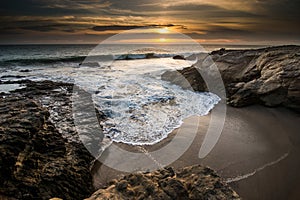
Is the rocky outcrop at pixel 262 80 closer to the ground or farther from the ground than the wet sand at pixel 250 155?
farther from the ground

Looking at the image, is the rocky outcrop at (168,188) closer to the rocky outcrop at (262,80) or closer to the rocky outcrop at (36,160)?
the rocky outcrop at (36,160)

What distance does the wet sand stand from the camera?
12.8 feet

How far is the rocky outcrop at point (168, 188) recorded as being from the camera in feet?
7.54

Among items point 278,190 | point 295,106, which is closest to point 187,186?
point 278,190

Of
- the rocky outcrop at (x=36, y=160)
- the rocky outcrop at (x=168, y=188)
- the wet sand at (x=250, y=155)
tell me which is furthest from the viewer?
the wet sand at (x=250, y=155)

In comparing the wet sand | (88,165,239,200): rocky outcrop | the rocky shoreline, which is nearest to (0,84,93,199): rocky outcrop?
the rocky shoreline

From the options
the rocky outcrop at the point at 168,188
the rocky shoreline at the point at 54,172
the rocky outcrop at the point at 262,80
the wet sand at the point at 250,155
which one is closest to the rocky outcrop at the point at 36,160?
the rocky shoreline at the point at 54,172

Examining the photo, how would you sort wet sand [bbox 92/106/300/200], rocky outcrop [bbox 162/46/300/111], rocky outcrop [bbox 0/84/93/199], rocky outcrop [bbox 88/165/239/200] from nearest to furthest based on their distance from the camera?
1. rocky outcrop [bbox 88/165/239/200]
2. rocky outcrop [bbox 0/84/93/199]
3. wet sand [bbox 92/106/300/200]
4. rocky outcrop [bbox 162/46/300/111]

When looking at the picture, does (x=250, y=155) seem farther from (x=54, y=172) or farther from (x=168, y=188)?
(x=54, y=172)

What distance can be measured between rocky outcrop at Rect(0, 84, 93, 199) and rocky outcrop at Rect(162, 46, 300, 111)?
665 centimetres

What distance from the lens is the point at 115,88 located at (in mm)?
11016

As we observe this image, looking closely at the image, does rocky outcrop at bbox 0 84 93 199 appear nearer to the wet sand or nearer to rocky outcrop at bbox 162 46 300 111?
the wet sand

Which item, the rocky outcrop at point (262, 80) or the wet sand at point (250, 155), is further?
the rocky outcrop at point (262, 80)

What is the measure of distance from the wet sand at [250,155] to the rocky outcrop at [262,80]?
2.66 ft
